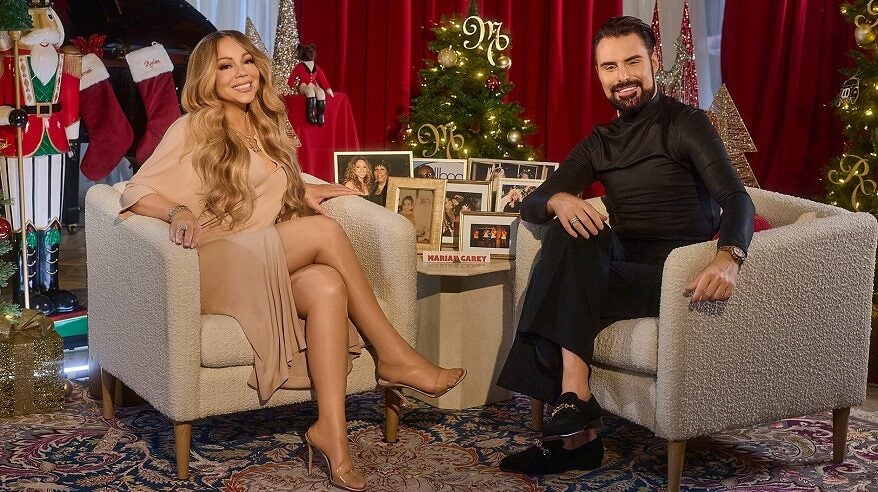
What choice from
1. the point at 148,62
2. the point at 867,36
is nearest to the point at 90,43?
the point at 148,62

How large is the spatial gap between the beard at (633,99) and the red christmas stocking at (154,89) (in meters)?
2.13

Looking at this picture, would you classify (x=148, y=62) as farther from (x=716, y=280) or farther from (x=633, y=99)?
(x=716, y=280)

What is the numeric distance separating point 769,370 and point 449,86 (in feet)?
6.62

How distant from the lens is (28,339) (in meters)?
3.35

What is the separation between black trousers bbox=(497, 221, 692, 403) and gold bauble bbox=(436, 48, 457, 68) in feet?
5.21

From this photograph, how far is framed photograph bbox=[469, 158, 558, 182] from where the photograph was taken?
399 cm

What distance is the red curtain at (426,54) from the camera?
5090 millimetres

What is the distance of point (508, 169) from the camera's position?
4.04 metres

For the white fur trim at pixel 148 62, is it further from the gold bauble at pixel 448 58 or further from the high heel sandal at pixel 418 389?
the high heel sandal at pixel 418 389

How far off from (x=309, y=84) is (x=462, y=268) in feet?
4.40

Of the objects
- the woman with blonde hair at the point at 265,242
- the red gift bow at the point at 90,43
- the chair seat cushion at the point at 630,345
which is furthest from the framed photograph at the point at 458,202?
the red gift bow at the point at 90,43

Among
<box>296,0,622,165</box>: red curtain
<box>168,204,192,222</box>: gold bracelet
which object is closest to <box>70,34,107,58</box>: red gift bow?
<box>296,0,622,165</box>: red curtain

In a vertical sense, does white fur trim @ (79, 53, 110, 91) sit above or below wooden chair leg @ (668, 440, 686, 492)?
above

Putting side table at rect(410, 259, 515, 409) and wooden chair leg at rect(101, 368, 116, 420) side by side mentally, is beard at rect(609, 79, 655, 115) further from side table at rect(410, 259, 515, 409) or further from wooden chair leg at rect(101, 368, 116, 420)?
wooden chair leg at rect(101, 368, 116, 420)
